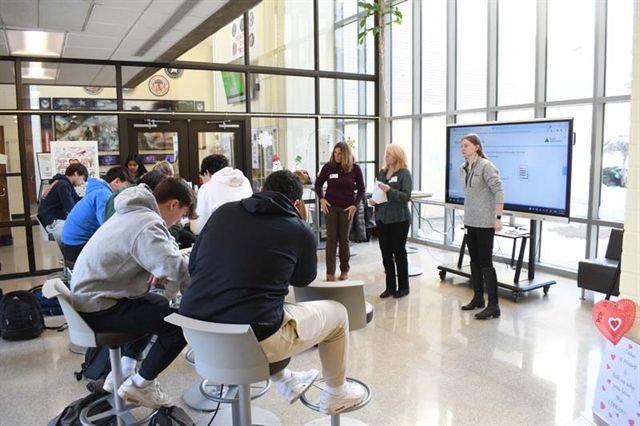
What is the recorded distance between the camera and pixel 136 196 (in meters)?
2.42

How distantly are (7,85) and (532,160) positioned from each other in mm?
5788

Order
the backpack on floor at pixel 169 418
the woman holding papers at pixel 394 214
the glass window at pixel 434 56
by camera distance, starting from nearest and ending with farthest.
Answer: the backpack on floor at pixel 169 418 → the woman holding papers at pixel 394 214 → the glass window at pixel 434 56

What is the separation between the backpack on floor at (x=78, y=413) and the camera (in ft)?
8.71

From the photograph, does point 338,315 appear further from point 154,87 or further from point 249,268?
point 154,87

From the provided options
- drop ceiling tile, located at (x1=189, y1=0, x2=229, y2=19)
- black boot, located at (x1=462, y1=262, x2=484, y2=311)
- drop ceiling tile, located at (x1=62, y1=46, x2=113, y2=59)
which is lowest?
black boot, located at (x1=462, y1=262, x2=484, y2=311)

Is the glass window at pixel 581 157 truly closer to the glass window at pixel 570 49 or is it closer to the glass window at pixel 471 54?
the glass window at pixel 570 49

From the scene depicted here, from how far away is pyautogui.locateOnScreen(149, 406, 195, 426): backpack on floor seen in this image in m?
2.57

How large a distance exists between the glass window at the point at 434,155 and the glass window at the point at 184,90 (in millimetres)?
2579

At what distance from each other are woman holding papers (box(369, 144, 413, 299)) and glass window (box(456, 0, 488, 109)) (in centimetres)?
227

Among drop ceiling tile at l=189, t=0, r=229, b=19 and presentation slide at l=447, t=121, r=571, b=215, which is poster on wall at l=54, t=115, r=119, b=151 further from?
presentation slide at l=447, t=121, r=571, b=215

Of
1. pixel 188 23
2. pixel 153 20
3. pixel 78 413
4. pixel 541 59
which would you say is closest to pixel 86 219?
pixel 78 413

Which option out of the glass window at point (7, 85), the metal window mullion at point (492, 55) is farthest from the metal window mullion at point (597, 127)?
the glass window at point (7, 85)

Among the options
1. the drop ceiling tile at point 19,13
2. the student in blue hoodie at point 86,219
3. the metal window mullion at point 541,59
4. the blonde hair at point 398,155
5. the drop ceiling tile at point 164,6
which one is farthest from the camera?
the metal window mullion at point 541,59

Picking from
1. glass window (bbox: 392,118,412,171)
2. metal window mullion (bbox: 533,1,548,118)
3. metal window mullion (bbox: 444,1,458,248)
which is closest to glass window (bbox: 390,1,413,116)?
glass window (bbox: 392,118,412,171)
